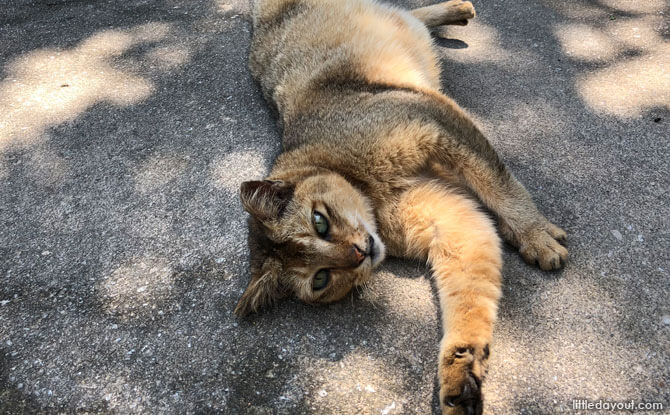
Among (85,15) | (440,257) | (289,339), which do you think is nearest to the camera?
(289,339)

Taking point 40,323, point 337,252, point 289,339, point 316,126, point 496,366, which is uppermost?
point 316,126

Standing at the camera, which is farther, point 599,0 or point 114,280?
point 599,0

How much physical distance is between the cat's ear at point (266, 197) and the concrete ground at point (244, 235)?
1.52ft

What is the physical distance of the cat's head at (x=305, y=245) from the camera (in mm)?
2766

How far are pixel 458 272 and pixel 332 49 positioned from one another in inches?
82.5

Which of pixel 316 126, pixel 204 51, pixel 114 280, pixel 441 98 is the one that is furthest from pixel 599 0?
pixel 114 280

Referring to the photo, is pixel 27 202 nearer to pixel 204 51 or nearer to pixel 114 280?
pixel 114 280

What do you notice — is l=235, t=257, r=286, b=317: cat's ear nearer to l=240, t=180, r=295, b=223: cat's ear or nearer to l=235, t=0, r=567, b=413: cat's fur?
l=235, t=0, r=567, b=413: cat's fur

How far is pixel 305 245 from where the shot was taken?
2811 millimetres

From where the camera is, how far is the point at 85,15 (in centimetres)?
564

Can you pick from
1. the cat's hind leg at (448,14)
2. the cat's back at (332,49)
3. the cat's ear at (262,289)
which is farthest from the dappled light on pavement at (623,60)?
the cat's ear at (262,289)

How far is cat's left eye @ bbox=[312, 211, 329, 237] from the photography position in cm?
285

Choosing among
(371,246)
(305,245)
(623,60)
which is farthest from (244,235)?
(623,60)

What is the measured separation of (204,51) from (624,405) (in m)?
4.38
